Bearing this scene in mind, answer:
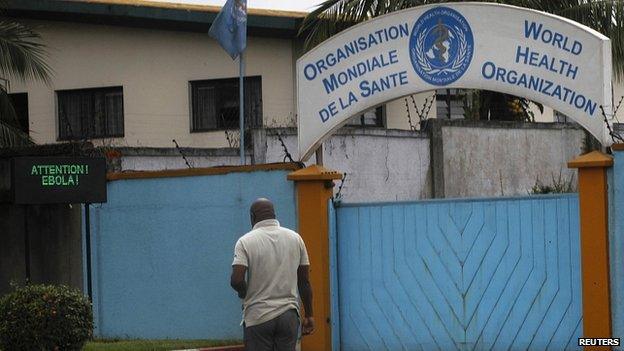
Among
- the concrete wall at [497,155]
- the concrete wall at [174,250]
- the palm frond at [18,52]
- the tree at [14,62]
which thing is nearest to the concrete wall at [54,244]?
the concrete wall at [174,250]

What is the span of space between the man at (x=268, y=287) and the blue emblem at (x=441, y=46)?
4.39 metres

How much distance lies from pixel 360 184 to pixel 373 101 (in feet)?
14.5

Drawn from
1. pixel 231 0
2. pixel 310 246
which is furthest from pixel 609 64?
pixel 231 0

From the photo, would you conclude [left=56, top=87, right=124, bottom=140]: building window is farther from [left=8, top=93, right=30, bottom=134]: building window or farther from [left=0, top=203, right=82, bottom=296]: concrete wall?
[left=0, top=203, right=82, bottom=296]: concrete wall

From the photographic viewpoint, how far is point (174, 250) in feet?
53.5

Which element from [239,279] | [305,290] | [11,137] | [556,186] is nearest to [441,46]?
[305,290]

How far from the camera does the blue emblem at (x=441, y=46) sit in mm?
14156

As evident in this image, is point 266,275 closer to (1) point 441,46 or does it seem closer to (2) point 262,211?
(2) point 262,211

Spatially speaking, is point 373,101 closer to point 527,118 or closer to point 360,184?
point 360,184

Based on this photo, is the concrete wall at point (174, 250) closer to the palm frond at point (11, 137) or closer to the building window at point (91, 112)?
the palm frond at point (11, 137)

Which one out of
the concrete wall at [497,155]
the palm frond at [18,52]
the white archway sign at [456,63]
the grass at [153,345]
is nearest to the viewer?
the white archway sign at [456,63]

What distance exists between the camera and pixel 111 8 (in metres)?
24.5

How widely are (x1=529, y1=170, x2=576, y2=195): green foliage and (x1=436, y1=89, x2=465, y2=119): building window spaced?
4148mm

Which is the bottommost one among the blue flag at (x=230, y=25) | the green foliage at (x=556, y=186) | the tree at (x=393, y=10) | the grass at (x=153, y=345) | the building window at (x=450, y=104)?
the grass at (x=153, y=345)
